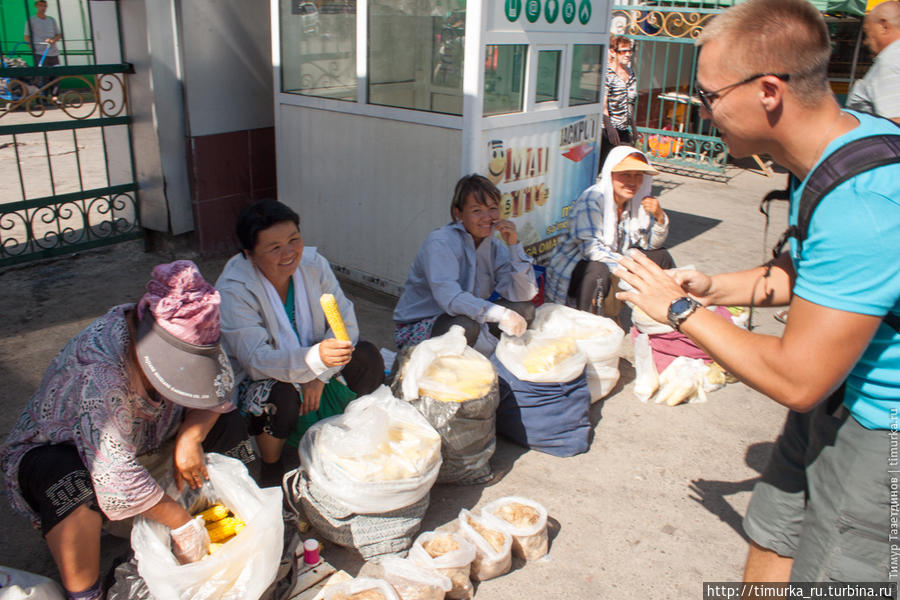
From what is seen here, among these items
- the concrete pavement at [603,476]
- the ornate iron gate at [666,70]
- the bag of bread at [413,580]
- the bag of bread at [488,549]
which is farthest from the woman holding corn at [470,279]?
the ornate iron gate at [666,70]

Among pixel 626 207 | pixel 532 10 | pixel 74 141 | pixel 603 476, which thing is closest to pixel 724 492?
pixel 603 476

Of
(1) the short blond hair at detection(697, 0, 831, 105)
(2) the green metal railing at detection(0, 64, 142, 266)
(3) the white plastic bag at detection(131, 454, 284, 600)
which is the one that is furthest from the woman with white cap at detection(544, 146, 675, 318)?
(2) the green metal railing at detection(0, 64, 142, 266)

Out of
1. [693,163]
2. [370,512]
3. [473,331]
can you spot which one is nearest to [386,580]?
[370,512]

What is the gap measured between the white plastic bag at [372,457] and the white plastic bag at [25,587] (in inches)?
33.8

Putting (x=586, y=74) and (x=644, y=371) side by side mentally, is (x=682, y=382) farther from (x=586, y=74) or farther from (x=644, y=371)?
(x=586, y=74)

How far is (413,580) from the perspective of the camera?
241 cm

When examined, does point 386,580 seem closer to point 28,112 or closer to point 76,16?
point 28,112

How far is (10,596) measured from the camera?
200 cm

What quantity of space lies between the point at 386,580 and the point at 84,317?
296 cm

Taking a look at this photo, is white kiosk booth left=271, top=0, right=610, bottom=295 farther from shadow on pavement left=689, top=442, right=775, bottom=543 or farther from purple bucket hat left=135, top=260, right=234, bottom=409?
purple bucket hat left=135, top=260, right=234, bottom=409

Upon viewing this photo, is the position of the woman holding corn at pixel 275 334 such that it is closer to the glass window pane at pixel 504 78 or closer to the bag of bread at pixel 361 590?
the bag of bread at pixel 361 590

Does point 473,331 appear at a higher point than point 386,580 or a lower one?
higher

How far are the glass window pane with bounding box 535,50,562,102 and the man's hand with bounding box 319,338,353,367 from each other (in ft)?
9.21

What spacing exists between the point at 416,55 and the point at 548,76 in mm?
911
